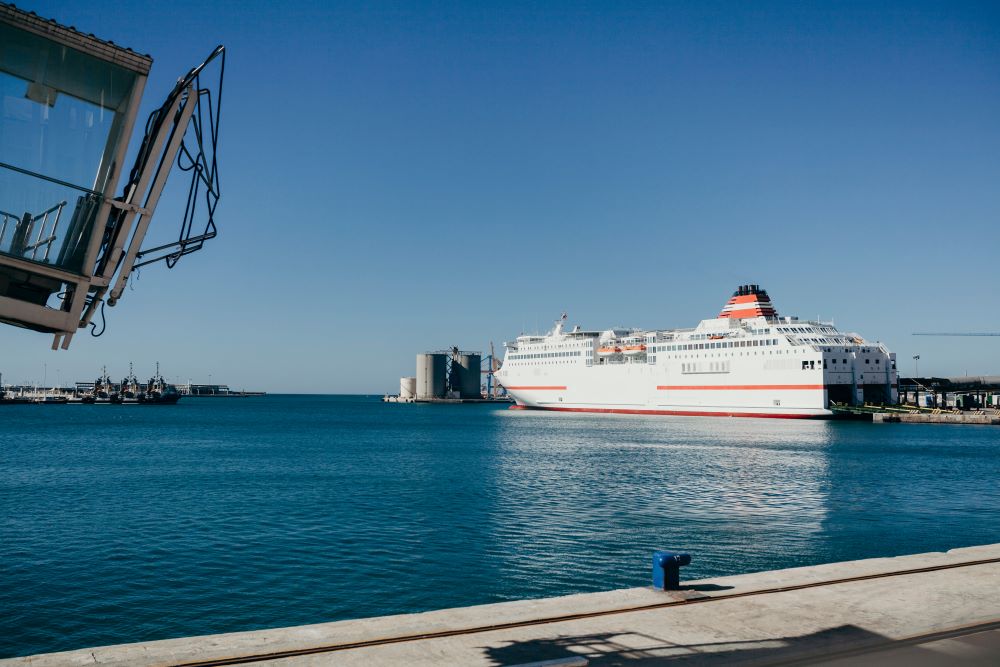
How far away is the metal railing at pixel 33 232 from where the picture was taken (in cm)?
579

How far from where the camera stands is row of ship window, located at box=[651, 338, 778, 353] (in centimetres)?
7750

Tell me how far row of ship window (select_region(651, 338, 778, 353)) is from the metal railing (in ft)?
256

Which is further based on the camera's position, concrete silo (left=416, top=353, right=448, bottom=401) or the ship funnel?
concrete silo (left=416, top=353, right=448, bottom=401)

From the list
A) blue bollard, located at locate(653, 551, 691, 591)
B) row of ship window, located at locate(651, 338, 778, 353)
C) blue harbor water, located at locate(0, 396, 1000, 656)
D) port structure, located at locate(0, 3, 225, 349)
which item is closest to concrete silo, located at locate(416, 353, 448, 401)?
row of ship window, located at locate(651, 338, 778, 353)

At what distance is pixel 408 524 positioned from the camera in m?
22.0

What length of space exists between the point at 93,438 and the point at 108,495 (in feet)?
129

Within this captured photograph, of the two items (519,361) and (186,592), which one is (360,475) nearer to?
(186,592)

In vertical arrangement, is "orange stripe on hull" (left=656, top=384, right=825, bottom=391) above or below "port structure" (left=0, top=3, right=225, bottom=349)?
below

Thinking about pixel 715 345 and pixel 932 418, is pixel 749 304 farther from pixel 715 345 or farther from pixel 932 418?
pixel 932 418

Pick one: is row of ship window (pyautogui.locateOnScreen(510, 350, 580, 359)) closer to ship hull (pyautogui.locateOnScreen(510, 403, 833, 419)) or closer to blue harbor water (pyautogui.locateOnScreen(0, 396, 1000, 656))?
ship hull (pyautogui.locateOnScreen(510, 403, 833, 419))

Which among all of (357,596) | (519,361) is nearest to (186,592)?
(357,596)

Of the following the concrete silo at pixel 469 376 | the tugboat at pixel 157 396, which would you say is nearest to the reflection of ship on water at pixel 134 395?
the tugboat at pixel 157 396

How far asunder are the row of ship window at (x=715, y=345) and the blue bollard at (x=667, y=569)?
7136 cm

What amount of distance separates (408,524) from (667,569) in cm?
1311
